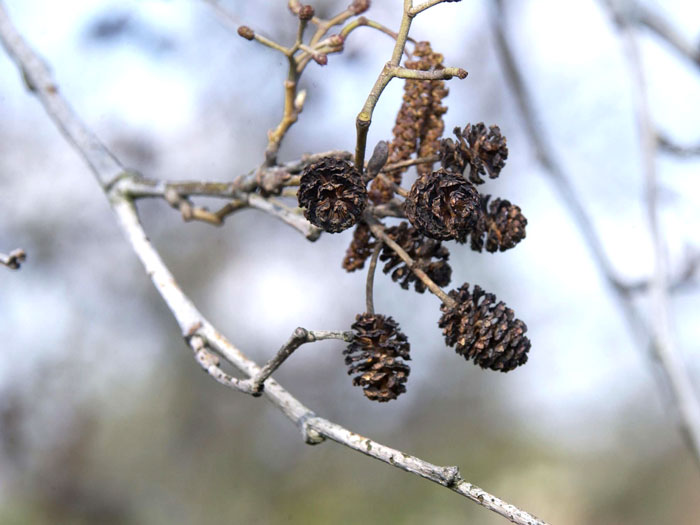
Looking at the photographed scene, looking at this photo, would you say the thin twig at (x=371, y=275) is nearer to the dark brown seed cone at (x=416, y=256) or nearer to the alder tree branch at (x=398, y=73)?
the dark brown seed cone at (x=416, y=256)

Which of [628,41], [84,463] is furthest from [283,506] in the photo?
[628,41]

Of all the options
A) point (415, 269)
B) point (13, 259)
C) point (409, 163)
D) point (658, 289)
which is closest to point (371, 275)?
point (415, 269)

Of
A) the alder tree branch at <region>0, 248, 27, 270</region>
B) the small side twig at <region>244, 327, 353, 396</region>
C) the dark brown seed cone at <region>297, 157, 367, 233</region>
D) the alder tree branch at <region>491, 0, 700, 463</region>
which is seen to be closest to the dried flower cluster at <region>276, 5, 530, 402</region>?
the dark brown seed cone at <region>297, 157, 367, 233</region>

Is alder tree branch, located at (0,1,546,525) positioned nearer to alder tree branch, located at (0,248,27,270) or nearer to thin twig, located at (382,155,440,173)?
alder tree branch, located at (0,248,27,270)

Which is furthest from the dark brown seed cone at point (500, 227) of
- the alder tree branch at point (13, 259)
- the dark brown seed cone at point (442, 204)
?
the alder tree branch at point (13, 259)

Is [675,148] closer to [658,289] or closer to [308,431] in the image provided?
[658,289]

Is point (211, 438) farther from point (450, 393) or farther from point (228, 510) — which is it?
point (450, 393)
